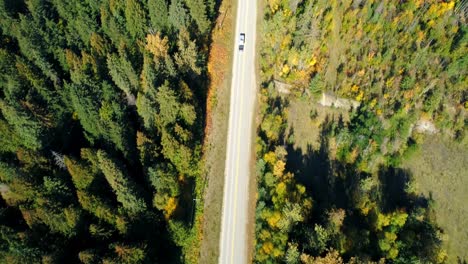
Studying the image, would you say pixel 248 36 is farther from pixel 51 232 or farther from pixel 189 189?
pixel 51 232

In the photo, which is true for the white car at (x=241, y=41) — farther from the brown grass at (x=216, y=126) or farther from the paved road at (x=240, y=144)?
the brown grass at (x=216, y=126)

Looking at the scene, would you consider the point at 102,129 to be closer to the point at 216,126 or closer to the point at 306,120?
the point at 216,126

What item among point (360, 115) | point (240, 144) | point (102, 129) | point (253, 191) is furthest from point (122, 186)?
point (360, 115)

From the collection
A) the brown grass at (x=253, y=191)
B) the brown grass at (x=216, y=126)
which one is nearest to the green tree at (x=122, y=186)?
the brown grass at (x=216, y=126)

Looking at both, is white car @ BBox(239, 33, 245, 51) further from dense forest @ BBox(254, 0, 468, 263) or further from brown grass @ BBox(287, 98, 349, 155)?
brown grass @ BBox(287, 98, 349, 155)

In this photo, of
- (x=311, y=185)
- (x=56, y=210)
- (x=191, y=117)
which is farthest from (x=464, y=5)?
(x=56, y=210)
